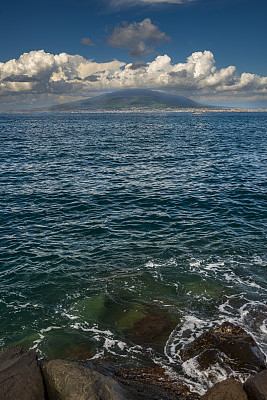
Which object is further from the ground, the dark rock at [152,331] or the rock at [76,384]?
the rock at [76,384]

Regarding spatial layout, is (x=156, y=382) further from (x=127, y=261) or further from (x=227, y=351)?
(x=127, y=261)

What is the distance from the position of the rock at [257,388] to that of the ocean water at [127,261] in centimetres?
245

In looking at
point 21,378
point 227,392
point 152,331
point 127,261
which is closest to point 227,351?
point 152,331

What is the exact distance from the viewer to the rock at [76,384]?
24.6ft

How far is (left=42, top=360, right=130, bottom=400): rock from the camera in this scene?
750cm

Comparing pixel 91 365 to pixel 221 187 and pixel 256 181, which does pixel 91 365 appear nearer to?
pixel 221 187

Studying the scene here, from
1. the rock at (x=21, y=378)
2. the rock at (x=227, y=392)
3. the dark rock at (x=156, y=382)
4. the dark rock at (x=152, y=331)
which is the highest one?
the rock at (x=21, y=378)

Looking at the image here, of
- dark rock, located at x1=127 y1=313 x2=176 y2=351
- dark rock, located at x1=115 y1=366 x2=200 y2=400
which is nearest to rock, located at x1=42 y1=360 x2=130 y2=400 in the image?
dark rock, located at x1=115 y1=366 x2=200 y2=400

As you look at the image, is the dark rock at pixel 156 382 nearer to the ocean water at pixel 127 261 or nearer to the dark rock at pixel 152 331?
the ocean water at pixel 127 261

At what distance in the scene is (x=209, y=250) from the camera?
20125 millimetres

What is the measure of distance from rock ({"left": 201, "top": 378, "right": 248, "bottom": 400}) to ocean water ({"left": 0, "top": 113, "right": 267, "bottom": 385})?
2.15 m

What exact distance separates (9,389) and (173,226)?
694 inches

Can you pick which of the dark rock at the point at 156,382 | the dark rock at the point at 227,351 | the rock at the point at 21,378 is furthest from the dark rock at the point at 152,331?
the rock at the point at 21,378

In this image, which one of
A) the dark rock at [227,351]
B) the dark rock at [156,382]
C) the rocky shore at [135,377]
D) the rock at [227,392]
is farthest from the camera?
the dark rock at [227,351]
